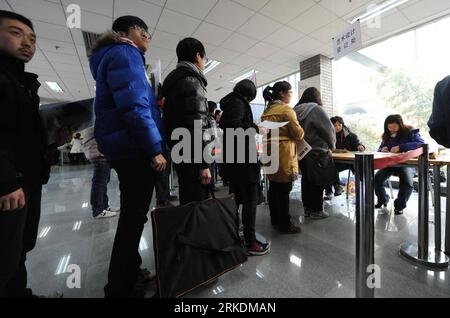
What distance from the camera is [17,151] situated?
85 cm

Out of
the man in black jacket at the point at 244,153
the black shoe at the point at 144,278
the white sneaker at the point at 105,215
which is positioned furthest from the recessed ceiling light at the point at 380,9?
the white sneaker at the point at 105,215

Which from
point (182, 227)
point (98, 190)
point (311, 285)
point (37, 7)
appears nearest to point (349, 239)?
point (311, 285)

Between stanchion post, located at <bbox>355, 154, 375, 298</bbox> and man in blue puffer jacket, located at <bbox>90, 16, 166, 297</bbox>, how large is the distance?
0.84 meters

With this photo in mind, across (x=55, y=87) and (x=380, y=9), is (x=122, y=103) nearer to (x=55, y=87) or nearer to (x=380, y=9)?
(x=380, y=9)

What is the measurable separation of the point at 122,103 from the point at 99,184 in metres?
1.70

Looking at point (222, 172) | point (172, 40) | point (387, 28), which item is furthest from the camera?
point (172, 40)

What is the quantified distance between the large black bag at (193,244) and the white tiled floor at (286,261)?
0.16 metres

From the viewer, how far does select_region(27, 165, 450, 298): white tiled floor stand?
119 centimetres

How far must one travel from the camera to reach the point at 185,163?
1.20m

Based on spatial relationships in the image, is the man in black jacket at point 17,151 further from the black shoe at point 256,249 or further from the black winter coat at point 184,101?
the black shoe at point 256,249

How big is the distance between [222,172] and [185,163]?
0.48 meters

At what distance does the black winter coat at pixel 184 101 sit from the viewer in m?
1.13
